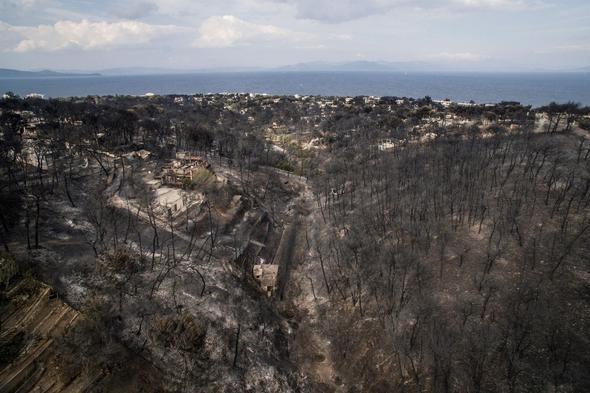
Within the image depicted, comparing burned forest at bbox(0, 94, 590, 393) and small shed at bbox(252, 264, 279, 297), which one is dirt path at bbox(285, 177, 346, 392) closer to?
burned forest at bbox(0, 94, 590, 393)

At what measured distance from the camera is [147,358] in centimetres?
2880

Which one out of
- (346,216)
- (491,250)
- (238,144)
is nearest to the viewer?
(491,250)

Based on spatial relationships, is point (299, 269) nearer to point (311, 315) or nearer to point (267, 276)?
point (267, 276)

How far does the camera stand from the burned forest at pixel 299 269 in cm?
2766

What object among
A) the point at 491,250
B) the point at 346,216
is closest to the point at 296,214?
the point at 346,216

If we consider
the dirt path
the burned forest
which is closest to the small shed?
the burned forest

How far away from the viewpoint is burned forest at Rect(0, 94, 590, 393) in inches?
1089

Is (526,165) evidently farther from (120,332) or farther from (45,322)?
(45,322)

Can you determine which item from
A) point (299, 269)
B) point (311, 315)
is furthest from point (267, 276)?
point (311, 315)

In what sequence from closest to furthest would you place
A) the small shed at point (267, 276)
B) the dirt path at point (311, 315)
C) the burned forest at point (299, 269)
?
the burned forest at point (299, 269) < the dirt path at point (311, 315) < the small shed at point (267, 276)

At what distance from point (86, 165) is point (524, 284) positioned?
67.3 m

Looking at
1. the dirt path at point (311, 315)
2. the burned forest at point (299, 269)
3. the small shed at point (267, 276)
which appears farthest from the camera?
the small shed at point (267, 276)

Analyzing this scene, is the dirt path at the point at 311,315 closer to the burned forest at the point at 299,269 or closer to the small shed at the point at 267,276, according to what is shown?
the burned forest at the point at 299,269

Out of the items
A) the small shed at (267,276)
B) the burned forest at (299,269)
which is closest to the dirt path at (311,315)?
the burned forest at (299,269)
